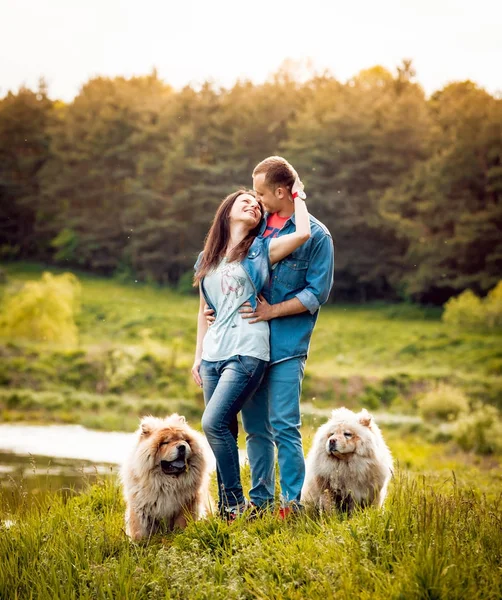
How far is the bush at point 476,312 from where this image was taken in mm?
27344

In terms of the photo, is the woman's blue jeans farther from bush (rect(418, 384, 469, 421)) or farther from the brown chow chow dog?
bush (rect(418, 384, 469, 421))

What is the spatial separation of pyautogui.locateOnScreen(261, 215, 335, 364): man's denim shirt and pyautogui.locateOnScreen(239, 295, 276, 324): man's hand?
78 mm

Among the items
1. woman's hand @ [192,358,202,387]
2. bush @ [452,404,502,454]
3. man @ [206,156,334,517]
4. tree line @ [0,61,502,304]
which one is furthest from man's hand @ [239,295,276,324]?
tree line @ [0,61,502,304]

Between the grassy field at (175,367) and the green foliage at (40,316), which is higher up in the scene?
the green foliage at (40,316)

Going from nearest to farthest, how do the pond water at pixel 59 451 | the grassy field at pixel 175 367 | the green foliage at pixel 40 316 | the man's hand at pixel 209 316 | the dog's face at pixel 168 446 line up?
the dog's face at pixel 168 446 → the man's hand at pixel 209 316 → the pond water at pixel 59 451 → the grassy field at pixel 175 367 → the green foliage at pixel 40 316

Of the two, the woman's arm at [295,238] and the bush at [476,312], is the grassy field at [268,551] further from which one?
the bush at [476,312]

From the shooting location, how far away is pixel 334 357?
25.7 m

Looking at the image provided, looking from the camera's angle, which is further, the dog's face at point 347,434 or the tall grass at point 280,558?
the dog's face at point 347,434

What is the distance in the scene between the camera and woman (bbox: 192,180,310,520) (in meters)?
4.40

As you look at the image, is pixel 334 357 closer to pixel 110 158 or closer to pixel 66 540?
pixel 110 158

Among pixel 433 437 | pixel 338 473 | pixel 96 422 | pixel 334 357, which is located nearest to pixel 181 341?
pixel 334 357

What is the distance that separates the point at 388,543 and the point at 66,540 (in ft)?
5.96

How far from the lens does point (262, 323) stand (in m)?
4.54

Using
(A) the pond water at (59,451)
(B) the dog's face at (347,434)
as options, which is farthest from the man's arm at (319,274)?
(A) the pond water at (59,451)
